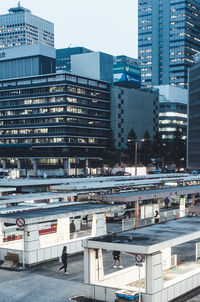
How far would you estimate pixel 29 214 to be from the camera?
2591 centimetres

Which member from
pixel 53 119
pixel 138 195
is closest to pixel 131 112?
pixel 53 119

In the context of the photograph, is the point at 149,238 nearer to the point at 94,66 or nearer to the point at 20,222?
the point at 20,222

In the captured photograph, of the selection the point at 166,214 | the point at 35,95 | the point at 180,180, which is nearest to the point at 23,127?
the point at 35,95

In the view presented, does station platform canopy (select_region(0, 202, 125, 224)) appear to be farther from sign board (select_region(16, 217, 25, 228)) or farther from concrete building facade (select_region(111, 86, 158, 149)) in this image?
concrete building facade (select_region(111, 86, 158, 149))

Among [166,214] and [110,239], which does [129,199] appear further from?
[110,239]

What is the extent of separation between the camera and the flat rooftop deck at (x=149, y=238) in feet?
54.8

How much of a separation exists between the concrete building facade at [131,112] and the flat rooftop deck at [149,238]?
146 m

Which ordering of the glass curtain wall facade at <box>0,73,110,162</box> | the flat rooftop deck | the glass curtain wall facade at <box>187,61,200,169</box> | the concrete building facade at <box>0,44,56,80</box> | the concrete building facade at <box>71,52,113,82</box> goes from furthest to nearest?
the concrete building facade at <box>71,52,113,82</box> < the concrete building facade at <box>0,44,56,80</box> < the glass curtain wall facade at <box>0,73,110,162</box> < the glass curtain wall facade at <box>187,61,200,169</box> < the flat rooftop deck

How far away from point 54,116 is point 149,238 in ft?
434

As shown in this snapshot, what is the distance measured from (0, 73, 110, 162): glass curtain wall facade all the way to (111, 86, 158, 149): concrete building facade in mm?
3176

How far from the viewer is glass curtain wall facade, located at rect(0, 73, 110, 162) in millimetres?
147875

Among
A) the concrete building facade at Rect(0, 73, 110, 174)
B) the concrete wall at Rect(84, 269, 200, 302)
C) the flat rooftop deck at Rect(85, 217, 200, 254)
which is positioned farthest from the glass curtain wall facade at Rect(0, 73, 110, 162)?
the concrete wall at Rect(84, 269, 200, 302)

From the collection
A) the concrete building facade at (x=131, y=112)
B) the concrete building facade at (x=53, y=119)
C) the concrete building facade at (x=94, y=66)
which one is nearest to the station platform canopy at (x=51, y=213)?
the concrete building facade at (x=53, y=119)

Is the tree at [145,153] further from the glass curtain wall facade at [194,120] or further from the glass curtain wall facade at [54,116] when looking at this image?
the glass curtain wall facade at [54,116]
